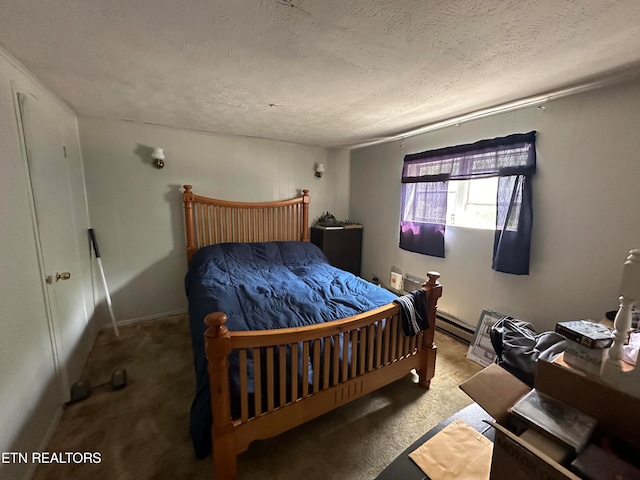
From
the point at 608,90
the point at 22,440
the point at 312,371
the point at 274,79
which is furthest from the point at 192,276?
the point at 608,90

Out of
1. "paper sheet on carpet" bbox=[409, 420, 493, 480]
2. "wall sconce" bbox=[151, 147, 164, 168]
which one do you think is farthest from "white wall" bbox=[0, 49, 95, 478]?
"paper sheet on carpet" bbox=[409, 420, 493, 480]

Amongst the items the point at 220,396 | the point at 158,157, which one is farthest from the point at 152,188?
the point at 220,396

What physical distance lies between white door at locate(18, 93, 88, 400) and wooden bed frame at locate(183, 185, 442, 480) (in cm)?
134

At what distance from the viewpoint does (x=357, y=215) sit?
4043mm

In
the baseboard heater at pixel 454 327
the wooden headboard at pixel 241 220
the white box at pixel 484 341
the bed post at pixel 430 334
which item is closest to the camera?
the bed post at pixel 430 334

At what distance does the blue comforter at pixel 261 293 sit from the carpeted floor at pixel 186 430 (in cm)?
28

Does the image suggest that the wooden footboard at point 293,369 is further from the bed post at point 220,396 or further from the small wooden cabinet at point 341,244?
the small wooden cabinet at point 341,244

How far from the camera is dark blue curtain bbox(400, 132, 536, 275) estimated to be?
2.11 m

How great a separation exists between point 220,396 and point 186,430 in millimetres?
703

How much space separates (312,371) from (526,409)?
3.39 ft

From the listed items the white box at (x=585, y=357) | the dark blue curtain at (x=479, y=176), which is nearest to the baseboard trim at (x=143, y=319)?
the dark blue curtain at (x=479, y=176)

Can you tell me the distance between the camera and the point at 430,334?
193 centimetres

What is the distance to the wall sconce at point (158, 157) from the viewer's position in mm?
2744

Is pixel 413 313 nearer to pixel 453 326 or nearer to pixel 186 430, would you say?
pixel 453 326
